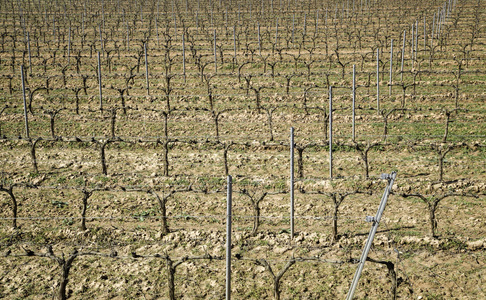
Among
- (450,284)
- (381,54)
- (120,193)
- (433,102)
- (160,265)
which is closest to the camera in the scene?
(450,284)

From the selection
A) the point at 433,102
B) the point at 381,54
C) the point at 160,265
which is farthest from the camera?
the point at 381,54

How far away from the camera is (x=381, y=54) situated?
26938 millimetres

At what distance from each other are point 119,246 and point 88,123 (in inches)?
321

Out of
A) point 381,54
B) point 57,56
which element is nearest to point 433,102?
point 381,54

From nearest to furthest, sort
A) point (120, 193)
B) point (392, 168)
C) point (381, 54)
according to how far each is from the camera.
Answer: point (120, 193), point (392, 168), point (381, 54)

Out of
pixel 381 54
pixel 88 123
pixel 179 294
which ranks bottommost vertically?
pixel 179 294

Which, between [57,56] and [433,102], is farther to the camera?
[57,56]

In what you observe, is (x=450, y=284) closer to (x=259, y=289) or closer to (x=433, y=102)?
(x=259, y=289)

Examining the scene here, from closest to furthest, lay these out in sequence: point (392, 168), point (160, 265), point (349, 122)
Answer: point (160, 265) → point (392, 168) → point (349, 122)

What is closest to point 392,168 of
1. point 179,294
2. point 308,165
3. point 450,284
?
point 308,165

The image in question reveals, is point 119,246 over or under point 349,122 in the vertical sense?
under

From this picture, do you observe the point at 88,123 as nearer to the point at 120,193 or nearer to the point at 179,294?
the point at 120,193

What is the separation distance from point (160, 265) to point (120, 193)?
130 inches

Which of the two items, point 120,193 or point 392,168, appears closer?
point 120,193
